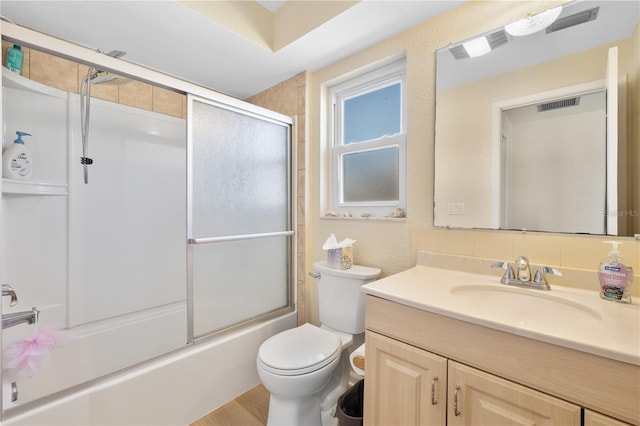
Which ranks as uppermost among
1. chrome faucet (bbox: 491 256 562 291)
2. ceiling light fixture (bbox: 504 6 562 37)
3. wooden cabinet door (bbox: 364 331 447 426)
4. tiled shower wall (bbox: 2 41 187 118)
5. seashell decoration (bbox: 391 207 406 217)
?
tiled shower wall (bbox: 2 41 187 118)

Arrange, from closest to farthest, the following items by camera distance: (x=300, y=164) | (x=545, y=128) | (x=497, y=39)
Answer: (x=545, y=128), (x=497, y=39), (x=300, y=164)

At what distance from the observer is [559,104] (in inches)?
41.1

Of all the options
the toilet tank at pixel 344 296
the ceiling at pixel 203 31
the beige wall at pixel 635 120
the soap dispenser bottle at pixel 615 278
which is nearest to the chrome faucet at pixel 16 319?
the toilet tank at pixel 344 296

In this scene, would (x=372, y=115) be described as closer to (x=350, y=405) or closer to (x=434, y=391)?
(x=434, y=391)

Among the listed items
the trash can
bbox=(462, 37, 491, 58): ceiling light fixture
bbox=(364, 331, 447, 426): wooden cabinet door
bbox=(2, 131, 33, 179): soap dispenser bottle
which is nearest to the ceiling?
bbox=(462, 37, 491, 58): ceiling light fixture

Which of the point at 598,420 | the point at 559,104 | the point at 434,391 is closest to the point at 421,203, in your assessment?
the point at 559,104

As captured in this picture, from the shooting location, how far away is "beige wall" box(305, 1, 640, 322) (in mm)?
1072

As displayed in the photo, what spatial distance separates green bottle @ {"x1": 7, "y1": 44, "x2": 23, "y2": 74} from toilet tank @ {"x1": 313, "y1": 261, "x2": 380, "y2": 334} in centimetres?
190

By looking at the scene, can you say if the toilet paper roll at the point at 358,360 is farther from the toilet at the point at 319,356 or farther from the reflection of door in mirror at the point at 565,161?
the reflection of door in mirror at the point at 565,161

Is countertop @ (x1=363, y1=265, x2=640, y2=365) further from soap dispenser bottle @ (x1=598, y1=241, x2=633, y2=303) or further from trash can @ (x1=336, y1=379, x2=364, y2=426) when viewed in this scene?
trash can @ (x1=336, y1=379, x2=364, y2=426)

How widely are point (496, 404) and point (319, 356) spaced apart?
2.49ft

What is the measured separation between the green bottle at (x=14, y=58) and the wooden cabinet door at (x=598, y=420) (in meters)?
2.59

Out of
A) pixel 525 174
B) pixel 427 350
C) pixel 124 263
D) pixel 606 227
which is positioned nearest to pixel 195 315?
pixel 124 263

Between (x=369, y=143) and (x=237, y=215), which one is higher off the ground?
(x=369, y=143)
